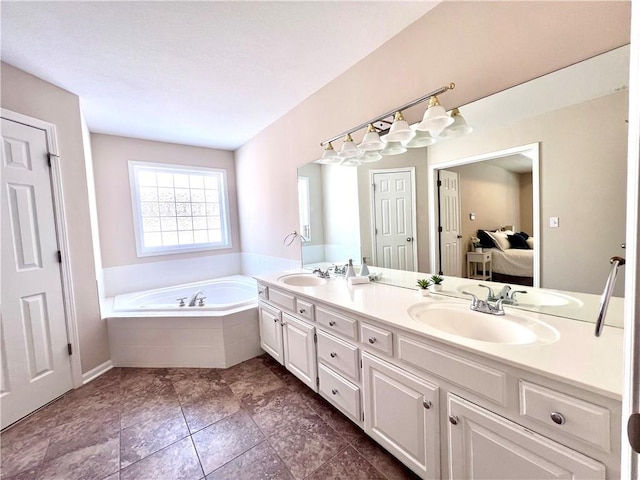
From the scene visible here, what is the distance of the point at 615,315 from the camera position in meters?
1.03

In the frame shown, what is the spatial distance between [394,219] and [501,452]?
128 cm

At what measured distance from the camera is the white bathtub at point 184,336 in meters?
2.39

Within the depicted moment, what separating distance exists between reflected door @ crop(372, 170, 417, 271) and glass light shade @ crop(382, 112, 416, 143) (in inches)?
10.1

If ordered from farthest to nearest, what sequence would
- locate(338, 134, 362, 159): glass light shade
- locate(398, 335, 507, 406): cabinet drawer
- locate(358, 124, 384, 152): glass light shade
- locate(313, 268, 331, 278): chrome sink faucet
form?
locate(313, 268, 331, 278): chrome sink faucet, locate(338, 134, 362, 159): glass light shade, locate(358, 124, 384, 152): glass light shade, locate(398, 335, 507, 406): cabinet drawer

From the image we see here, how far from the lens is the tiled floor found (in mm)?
1392

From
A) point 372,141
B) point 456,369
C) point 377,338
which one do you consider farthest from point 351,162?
point 456,369

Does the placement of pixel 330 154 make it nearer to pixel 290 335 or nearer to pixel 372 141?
pixel 372 141

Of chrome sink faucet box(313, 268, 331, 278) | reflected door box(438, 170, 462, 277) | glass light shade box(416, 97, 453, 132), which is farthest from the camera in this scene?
chrome sink faucet box(313, 268, 331, 278)

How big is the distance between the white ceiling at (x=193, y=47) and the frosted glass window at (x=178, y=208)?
1.00 m

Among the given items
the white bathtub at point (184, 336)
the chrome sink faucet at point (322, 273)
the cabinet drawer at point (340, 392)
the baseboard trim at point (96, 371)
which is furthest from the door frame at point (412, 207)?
the baseboard trim at point (96, 371)

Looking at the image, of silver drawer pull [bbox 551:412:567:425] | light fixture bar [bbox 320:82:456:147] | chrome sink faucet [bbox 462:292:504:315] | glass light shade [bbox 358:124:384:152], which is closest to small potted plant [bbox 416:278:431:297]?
chrome sink faucet [bbox 462:292:504:315]

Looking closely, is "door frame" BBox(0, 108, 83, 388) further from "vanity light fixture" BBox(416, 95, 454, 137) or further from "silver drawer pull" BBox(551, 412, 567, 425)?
"silver drawer pull" BBox(551, 412, 567, 425)

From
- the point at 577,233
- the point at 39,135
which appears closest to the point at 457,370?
the point at 577,233

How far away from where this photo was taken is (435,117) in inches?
50.9
